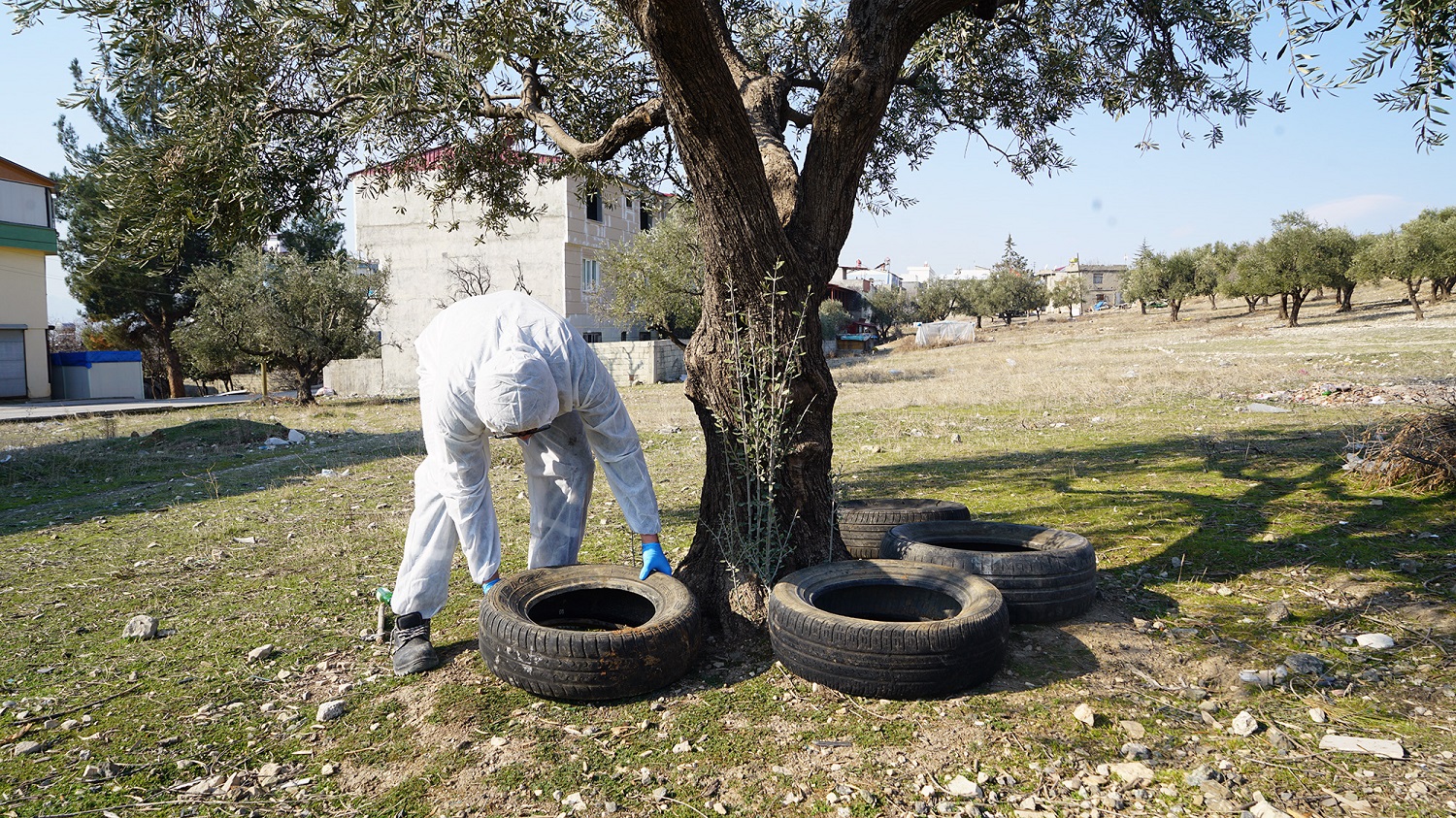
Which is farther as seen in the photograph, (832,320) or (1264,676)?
(832,320)

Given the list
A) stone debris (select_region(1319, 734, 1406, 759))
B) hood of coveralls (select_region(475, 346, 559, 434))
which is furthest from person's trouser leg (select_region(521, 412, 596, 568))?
stone debris (select_region(1319, 734, 1406, 759))

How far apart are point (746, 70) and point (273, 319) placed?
71.8ft

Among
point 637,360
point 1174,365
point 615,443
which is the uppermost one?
point 637,360

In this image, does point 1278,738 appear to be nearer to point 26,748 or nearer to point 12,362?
point 26,748

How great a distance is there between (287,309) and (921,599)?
2381cm

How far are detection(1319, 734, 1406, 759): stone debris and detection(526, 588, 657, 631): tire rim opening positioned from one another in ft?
9.45

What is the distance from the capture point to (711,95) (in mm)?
3666

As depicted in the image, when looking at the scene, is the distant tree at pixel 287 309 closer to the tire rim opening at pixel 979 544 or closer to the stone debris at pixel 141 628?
the stone debris at pixel 141 628

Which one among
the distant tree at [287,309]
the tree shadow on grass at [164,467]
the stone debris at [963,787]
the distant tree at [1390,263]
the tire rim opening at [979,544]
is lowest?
the stone debris at [963,787]

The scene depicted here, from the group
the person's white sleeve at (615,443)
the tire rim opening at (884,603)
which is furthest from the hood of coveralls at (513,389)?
the tire rim opening at (884,603)

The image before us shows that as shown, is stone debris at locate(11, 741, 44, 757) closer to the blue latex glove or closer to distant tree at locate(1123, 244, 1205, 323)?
the blue latex glove

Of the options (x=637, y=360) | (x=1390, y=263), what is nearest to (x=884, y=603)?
(x=637, y=360)

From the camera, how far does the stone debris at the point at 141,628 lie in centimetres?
442

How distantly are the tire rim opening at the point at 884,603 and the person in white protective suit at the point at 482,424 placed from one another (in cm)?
91
